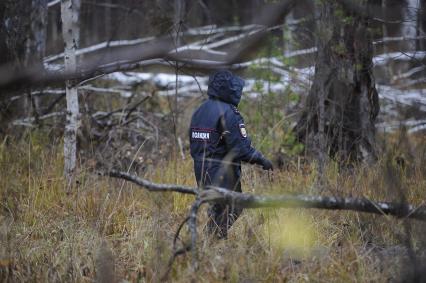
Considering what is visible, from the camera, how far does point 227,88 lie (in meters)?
4.98

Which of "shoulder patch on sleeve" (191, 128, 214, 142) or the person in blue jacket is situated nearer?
the person in blue jacket

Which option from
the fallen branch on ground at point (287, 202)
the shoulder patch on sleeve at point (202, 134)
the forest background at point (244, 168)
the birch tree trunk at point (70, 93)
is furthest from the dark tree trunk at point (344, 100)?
the fallen branch on ground at point (287, 202)

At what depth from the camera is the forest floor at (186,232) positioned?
409 cm

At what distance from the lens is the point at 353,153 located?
754cm

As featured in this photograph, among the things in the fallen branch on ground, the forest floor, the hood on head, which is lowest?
the forest floor

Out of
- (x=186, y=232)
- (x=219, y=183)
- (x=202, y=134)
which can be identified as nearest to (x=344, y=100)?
(x=202, y=134)

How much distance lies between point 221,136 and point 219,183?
41 centimetres

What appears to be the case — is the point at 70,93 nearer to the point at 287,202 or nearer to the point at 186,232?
the point at 186,232

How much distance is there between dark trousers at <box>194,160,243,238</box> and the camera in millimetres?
4840

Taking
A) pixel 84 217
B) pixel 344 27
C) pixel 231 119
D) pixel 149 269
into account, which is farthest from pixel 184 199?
pixel 344 27

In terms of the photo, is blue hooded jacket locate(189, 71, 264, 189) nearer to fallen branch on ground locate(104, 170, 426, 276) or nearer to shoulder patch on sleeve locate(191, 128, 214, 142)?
shoulder patch on sleeve locate(191, 128, 214, 142)

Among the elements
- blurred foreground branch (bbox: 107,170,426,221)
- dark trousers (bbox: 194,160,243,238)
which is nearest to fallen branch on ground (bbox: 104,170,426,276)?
blurred foreground branch (bbox: 107,170,426,221)

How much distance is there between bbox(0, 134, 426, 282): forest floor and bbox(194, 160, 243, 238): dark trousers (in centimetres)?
13

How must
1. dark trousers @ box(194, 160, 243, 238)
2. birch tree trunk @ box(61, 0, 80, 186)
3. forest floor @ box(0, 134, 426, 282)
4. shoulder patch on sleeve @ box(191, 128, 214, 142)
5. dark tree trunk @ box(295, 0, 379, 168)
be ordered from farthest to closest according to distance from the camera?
dark tree trunk @ box(295, 0, 379, 168) → birch tree trunk @ box(61, 0, 80, 186) → shoulder patch on sleeve @ box(191, 128, 214, 142) → dark trousers @ box(194, 160, 243, 238) → forest floor @ box(0, 134, 426, 282)
